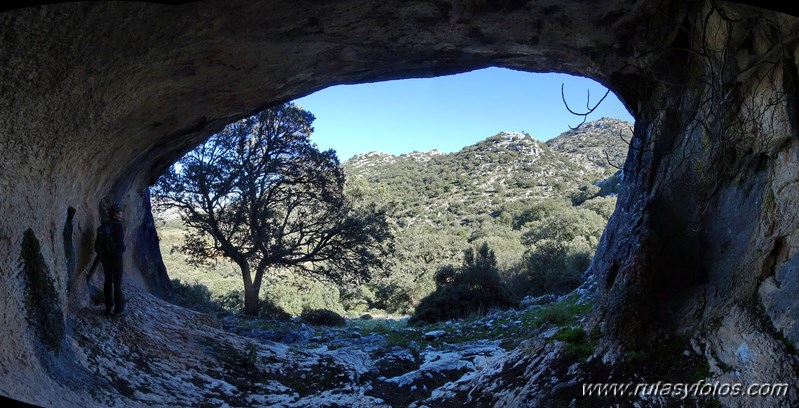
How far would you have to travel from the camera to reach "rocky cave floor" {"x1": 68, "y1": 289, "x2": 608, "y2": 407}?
20.8 ft

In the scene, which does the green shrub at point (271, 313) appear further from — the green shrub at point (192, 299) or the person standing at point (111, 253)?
the person standing at point (111, 253)

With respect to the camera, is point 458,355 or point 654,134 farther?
point 458,355

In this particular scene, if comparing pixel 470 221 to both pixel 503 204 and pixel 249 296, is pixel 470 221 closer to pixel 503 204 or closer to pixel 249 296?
pixel 503 204

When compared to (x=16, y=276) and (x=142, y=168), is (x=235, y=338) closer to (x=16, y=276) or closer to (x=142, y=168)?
(x=142, y=168)

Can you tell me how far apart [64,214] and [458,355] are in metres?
6.71

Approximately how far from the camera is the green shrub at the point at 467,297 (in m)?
15.6

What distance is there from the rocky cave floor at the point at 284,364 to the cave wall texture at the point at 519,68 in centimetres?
73

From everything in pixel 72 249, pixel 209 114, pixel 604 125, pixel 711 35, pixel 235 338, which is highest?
pixel 604 125

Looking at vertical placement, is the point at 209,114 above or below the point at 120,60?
above

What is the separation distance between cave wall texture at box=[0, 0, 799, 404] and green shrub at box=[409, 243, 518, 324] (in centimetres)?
867

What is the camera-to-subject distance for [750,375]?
3.95 metres

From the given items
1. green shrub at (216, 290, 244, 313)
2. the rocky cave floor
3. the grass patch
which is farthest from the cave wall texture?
green shrub at (216, 290, 244, 313)

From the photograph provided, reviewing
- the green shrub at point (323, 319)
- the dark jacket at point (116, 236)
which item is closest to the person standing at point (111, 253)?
the dark jacket at point (116, 236)

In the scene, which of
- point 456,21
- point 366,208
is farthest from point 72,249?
point 366,208
